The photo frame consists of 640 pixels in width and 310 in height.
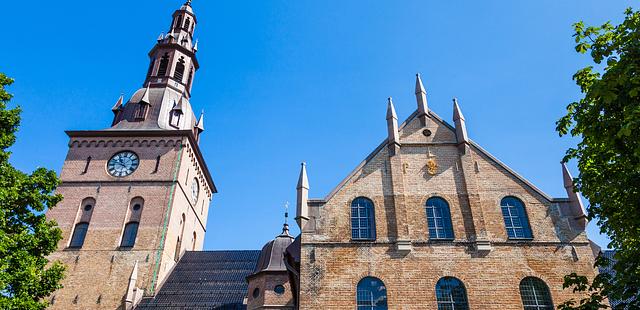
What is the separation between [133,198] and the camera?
33.4m

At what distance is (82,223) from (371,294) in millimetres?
24624

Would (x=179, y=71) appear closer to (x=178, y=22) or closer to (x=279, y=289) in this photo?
(x=178, y=22)

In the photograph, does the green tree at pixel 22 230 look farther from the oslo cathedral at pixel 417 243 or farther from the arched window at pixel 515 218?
the arched window at pixel 515 218

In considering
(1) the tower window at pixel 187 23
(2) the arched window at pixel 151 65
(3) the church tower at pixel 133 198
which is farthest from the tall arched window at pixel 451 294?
(1) the tower window at pixel 187 23

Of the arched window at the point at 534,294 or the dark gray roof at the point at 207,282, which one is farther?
the dark gray roof at the point at 207,282

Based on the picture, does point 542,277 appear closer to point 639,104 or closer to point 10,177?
point 639,104

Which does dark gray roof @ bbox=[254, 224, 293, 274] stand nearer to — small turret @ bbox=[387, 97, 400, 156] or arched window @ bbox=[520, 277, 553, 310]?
small turret @ bbox=[387, 97, 400, 156]

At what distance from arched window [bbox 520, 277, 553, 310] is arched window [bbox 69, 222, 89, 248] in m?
27.6

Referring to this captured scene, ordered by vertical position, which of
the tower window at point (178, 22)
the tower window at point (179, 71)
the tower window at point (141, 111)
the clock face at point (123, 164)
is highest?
the tower window at point (178, 22)

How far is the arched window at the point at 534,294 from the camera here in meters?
15.6

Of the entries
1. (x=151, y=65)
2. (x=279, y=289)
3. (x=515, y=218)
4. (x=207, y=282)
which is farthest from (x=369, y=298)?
(x=151, y=65)

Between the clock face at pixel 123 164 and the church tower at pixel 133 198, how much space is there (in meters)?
0.07

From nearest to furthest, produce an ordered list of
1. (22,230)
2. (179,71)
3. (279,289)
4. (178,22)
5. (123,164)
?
(22,230), (279,289), (123,164), (179,71), (178,22)

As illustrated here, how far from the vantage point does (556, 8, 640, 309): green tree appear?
9.23 metres
